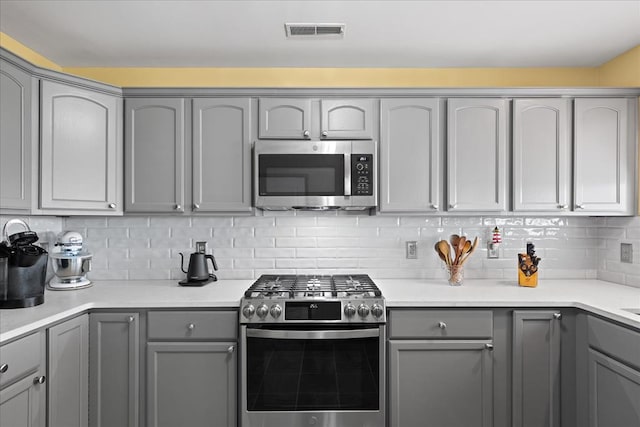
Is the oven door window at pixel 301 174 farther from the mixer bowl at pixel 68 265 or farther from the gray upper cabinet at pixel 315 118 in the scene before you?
the mixer bowl at pixel 68 265

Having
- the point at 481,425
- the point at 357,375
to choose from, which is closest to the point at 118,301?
the point at 357,375

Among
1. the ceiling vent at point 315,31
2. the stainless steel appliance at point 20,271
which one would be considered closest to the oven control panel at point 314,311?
the stainless steel appliance at point 20,271

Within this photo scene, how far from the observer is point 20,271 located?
2.05 metres

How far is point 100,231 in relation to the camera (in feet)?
9.60

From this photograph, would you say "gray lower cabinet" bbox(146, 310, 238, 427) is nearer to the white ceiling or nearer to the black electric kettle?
the black electric kettle

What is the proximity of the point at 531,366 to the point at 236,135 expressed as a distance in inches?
86.9

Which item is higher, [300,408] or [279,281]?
[279,281]

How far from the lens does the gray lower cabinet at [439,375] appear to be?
7.38 feet

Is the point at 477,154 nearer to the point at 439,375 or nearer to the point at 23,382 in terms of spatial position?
the point at 439,375

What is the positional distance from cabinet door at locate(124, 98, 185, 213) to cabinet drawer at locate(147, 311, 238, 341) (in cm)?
70

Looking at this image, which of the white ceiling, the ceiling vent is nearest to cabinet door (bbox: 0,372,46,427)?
the white ceiling

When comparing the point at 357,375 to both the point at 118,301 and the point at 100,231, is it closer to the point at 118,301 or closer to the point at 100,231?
the point at 118,301

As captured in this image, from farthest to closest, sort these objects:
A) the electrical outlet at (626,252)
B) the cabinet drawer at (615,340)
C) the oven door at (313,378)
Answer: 1. the electrical outlet at (626,252)
2. the oven door at (313,378)
3. the cabinet drawer at (615,340)

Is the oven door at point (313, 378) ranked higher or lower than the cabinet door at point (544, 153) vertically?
lower
